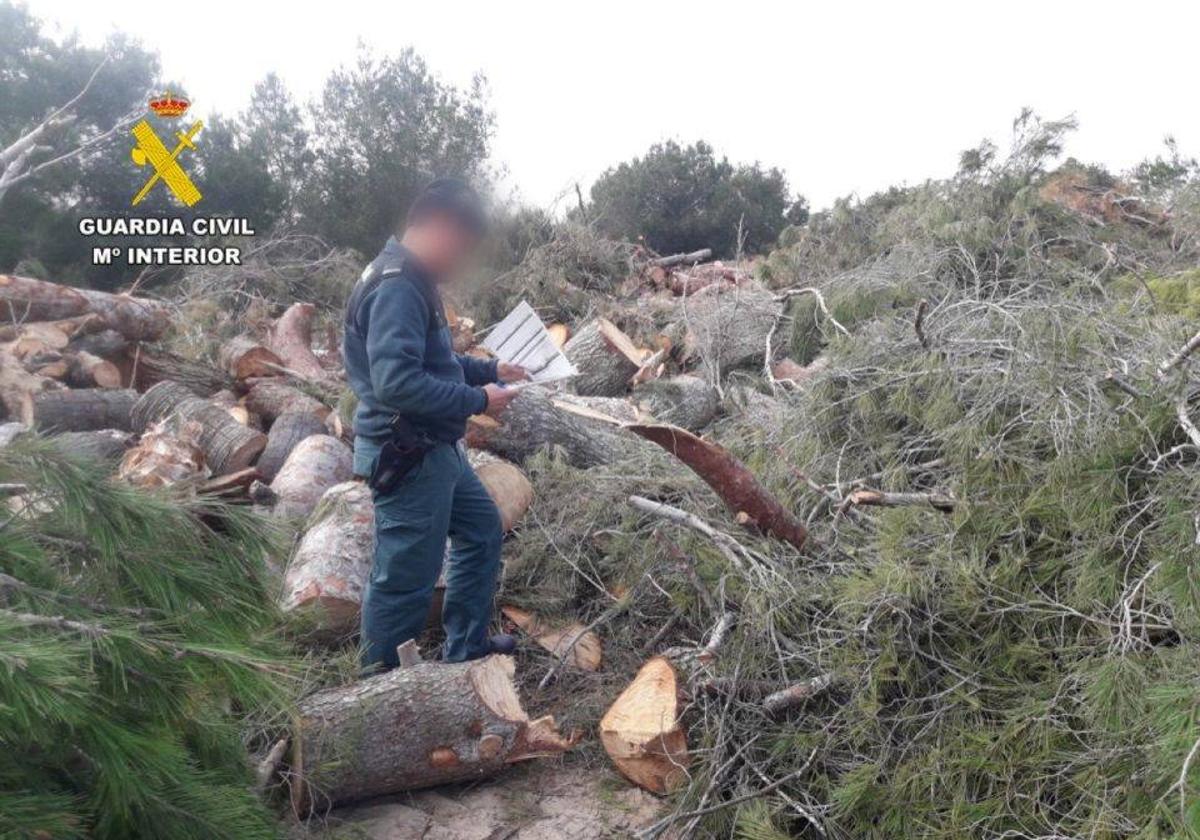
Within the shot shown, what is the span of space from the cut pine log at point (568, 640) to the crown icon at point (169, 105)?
11.9 meters

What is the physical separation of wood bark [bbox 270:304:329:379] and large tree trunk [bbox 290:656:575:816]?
4186 mm

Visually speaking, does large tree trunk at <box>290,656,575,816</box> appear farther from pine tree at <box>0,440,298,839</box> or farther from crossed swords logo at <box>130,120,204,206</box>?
crossed swords logo at <box>130,120,204,206</box>

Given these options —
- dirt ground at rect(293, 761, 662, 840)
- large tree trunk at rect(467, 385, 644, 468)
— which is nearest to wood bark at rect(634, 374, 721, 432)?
large tree trunk at rect(467, 385, 644, 468)

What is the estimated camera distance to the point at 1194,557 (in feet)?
7.05

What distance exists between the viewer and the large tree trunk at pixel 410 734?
8.47 feet

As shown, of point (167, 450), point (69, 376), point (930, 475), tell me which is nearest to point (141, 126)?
point (69, 376)

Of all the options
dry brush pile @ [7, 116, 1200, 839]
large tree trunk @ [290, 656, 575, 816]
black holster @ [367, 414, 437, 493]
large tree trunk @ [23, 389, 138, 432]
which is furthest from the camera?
large tree trunk @ [23, 389, 138, 432]

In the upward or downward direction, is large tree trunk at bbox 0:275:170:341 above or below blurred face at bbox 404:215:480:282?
above

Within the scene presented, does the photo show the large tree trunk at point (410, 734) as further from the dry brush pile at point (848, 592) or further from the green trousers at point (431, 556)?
the green trousers at point (431, 556)

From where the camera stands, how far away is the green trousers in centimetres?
291

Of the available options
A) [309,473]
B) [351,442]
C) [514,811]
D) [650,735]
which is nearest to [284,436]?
[351,442]

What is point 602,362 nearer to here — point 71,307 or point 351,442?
point 351,442

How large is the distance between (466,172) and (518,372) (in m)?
11.3

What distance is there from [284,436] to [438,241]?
2774 mm
